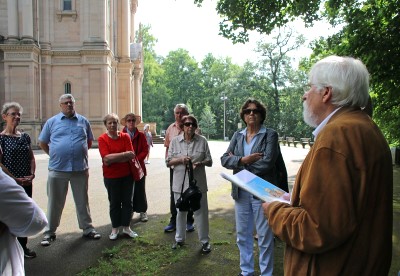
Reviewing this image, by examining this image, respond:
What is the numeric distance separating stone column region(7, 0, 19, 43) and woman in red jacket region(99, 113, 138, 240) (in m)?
24.8

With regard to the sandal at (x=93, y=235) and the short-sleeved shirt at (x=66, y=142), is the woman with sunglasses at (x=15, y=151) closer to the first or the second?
the short-sleeved shirt at (x=66, y=142)

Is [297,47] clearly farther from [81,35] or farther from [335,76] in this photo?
[335,76]

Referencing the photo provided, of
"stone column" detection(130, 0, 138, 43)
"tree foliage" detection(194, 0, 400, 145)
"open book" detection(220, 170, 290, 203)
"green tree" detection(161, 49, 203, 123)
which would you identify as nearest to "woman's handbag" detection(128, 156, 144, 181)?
"open book" detection(220, 170, 290, 203)

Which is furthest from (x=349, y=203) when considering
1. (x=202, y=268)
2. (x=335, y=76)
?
(x=202, y=268)

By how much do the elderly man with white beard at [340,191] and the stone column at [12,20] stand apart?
2927 cm

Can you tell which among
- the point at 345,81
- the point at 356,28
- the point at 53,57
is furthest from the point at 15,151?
the point at 53,57

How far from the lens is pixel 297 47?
178 feet

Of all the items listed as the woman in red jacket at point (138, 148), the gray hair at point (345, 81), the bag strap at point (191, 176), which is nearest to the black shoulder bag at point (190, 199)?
the bag strap at point (191, 176)

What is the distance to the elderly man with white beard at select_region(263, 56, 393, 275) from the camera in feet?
5.43

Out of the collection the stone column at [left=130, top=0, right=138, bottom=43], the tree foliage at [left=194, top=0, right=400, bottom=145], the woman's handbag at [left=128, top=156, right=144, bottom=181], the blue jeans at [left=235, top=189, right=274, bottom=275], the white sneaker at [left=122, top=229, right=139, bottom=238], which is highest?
the stone column at [left=130, top=0, right=138, bottom=43]

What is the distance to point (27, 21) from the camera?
26812mm

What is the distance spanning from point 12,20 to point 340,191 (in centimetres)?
2989

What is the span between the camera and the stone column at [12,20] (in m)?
26.5

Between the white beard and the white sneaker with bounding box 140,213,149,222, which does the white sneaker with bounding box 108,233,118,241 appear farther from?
the white beard
